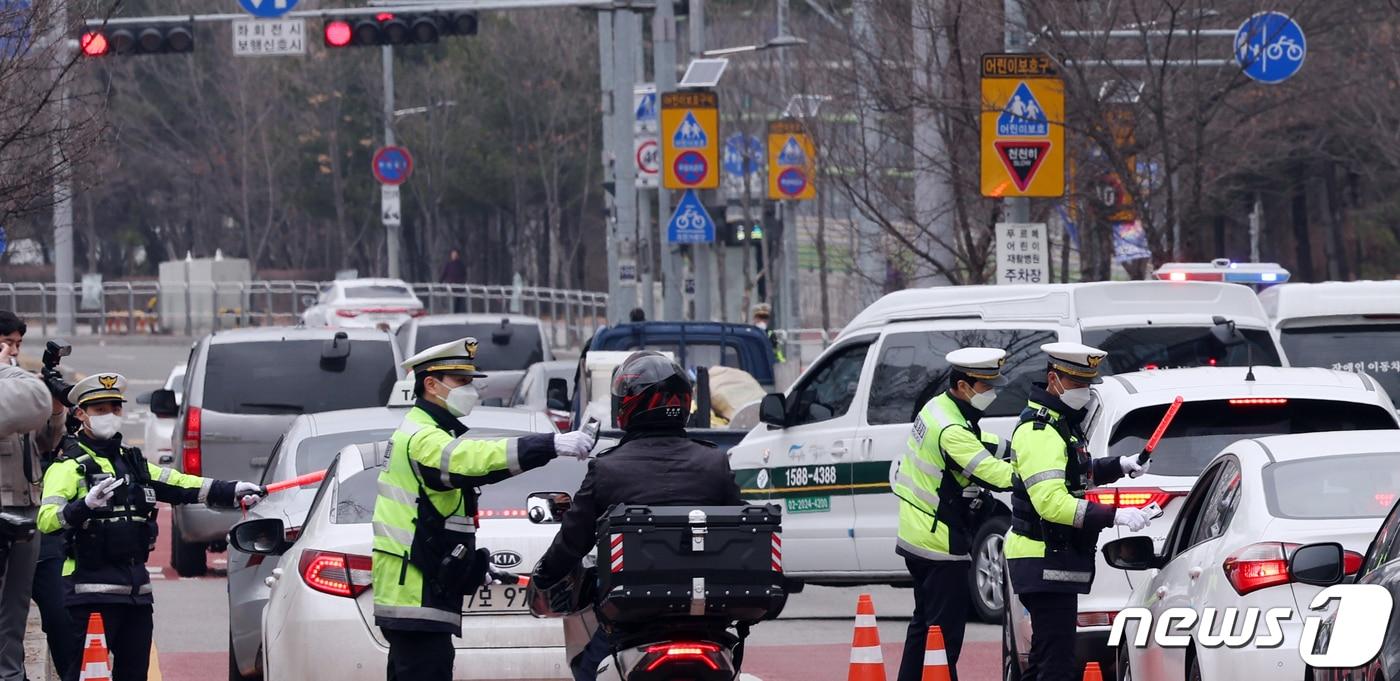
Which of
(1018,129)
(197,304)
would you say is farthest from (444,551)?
(197,304)

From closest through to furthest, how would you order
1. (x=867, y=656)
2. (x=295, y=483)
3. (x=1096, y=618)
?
(x=867, y=656) < (x=1096, y=618) < (x=295, y=483)

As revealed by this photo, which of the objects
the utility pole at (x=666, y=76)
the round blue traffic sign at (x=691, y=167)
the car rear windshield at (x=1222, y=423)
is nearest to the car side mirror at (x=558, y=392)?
the round blue traffic sign at (x=691, y=167)

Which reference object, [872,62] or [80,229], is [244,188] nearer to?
[80,229]

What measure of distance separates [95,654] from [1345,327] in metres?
9.11

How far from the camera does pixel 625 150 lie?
99.9 feet

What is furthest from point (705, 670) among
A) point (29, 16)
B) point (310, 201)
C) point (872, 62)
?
point (310, 201)

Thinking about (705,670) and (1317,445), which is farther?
(1317,445)

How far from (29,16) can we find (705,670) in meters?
7.20

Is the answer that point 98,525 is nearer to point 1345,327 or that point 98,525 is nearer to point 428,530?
point 428,530

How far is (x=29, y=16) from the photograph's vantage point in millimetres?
12445

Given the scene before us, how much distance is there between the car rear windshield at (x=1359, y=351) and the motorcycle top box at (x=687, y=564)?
30.2ft

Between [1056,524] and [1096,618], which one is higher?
[1056,524]

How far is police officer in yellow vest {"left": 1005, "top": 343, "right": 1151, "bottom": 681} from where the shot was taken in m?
8.97

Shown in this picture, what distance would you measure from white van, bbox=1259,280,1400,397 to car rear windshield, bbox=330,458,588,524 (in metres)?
6.95
